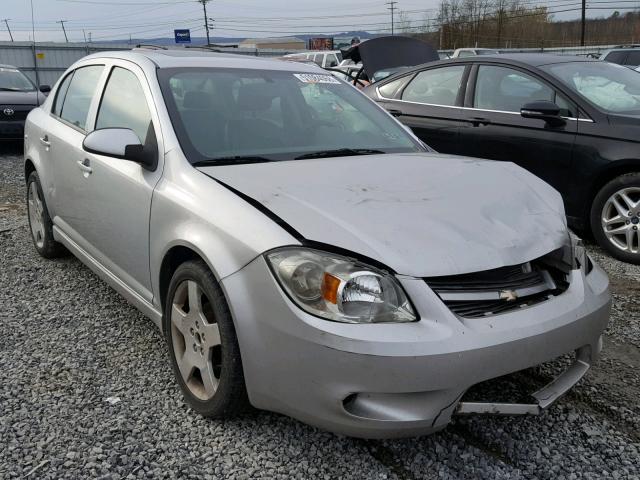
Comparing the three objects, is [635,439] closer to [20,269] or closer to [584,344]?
[584,344]

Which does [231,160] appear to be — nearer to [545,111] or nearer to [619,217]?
[545,111]

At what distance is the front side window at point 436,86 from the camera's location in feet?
19.7

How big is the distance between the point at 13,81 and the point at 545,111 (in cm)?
1056

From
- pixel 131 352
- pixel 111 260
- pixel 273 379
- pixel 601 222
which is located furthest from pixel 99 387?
pixel 601 222

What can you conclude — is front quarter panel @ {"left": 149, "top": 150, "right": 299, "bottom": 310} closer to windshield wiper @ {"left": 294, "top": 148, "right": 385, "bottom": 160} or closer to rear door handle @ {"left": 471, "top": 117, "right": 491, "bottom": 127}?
windshield wiper @ {"left": 294, "top": 148, "right": 385, "bottom": 160}

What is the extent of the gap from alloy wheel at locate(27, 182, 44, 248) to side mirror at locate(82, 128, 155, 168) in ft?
6.24

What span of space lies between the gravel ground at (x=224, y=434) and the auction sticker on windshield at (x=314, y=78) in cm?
175

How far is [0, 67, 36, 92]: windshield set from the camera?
1166cm

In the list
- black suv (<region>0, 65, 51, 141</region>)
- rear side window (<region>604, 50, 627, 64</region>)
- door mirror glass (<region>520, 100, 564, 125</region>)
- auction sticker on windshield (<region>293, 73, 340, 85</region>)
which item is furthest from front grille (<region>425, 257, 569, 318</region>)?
rear side window (<region>604, 50, 627, 64</region>)

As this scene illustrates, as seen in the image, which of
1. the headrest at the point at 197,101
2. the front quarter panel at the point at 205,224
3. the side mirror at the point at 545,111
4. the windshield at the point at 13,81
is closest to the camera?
the front quarter panel at the point at 205,224

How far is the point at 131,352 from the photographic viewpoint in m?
3.33

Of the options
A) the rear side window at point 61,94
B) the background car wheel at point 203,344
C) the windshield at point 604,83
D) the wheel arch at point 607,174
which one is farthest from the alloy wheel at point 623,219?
the rear side window at point 61,94

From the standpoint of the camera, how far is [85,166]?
3.61 meters

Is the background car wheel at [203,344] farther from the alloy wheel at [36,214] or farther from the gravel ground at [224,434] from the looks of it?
the alloy wheel at [36,214]
